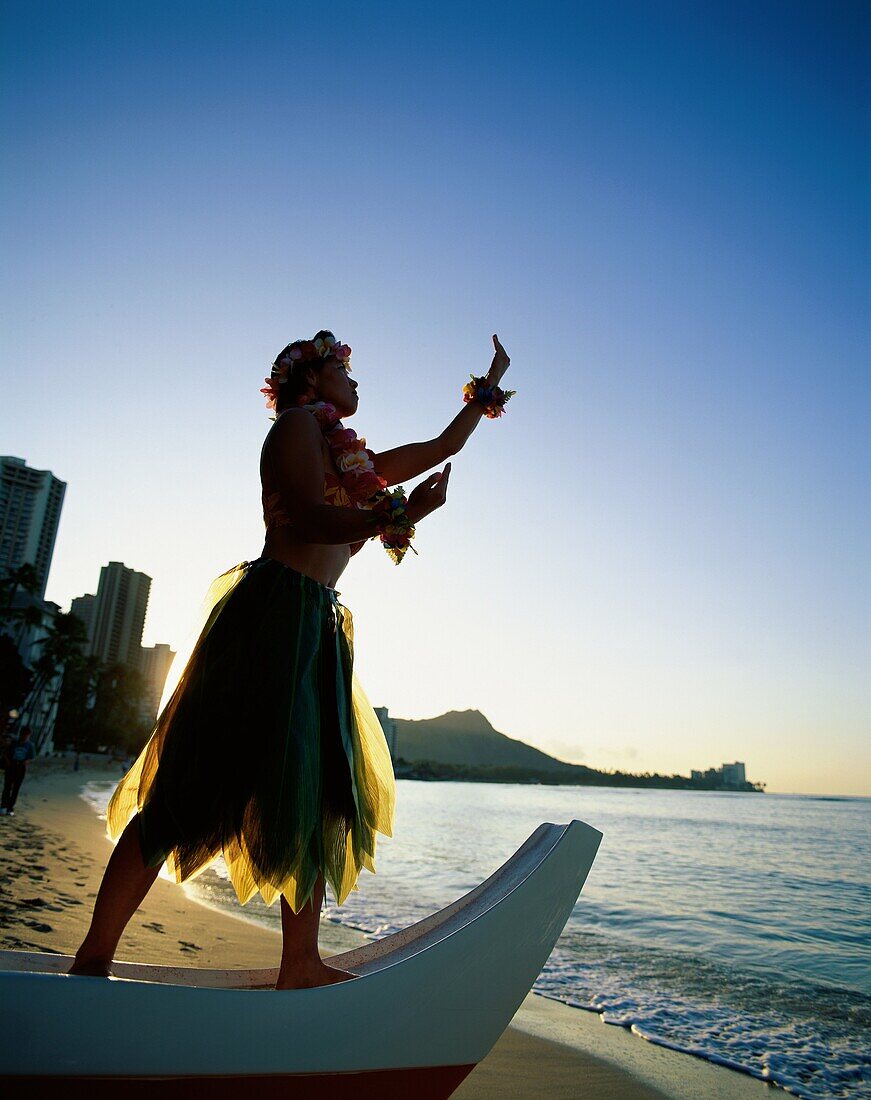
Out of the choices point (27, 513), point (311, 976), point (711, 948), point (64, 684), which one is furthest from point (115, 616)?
point (311, 976)

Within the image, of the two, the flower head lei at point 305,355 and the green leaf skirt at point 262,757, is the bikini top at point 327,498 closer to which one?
the green leaf skirt at point 262,757

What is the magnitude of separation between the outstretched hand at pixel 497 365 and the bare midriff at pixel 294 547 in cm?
72

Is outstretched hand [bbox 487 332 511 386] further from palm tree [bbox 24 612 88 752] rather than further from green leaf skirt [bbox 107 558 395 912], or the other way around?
palm tree [bbox 24 612 88 752]

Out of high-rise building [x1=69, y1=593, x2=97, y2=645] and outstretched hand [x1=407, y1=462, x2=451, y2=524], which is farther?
high-rise building [x1=69, y1=593, x2=97, y2=645]

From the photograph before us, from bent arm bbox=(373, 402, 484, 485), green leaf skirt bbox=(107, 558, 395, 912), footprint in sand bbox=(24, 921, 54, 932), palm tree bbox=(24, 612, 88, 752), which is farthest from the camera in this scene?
palm tree bbox=(24, 612, 88, 752)

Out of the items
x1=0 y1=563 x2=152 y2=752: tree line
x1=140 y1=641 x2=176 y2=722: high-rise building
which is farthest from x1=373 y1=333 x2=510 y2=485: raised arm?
x1=140 y1=641 x2=176 y2=722: high-rise building

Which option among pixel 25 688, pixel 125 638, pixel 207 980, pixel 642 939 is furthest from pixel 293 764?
pixel 125 638

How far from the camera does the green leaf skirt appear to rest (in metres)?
1.74

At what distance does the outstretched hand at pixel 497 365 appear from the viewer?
261cm

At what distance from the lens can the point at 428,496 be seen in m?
1.97

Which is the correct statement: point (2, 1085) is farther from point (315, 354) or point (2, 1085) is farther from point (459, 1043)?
point (315, 354)

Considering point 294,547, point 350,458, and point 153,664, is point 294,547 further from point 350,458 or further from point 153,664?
point 153,664

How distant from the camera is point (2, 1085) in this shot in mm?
1346

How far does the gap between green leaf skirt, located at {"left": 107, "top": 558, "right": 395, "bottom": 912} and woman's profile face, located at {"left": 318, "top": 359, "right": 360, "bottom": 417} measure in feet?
1.93
